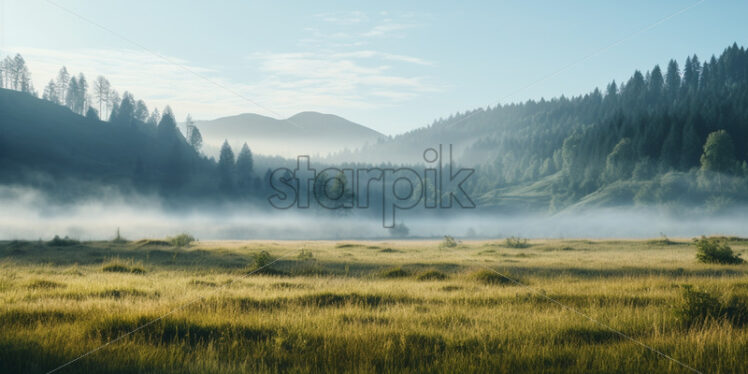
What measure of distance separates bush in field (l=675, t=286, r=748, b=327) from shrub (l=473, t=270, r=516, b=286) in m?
7.79

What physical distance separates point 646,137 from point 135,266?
625ft

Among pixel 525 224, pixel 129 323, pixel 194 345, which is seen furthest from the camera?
pixel 525 224

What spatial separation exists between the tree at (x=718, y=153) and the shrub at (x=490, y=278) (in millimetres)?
147684

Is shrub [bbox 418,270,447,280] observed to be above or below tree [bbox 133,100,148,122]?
below

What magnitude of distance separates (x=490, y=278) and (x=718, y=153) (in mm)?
154815

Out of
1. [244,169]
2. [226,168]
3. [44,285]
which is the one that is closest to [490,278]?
[44,285]

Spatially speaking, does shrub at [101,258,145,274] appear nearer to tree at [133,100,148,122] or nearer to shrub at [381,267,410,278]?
shrub at [381,267,410,278]

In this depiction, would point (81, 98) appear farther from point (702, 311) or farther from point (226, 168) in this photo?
point (702, 311)

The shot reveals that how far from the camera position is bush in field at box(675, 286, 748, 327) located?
1101cm

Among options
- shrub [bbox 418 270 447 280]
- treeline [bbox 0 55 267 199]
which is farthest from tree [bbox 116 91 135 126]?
shrub [bbox 418 270 447 280]

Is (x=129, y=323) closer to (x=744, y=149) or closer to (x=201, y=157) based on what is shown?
(x=201, y=157)

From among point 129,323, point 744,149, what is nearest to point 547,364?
point 129,323

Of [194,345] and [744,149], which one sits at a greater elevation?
[744,149]

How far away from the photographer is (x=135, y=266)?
24.8 metres
